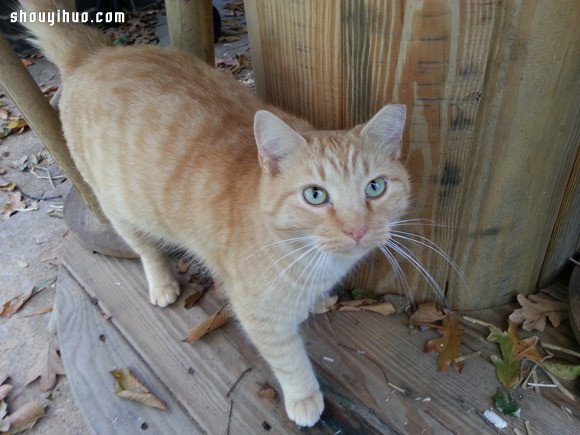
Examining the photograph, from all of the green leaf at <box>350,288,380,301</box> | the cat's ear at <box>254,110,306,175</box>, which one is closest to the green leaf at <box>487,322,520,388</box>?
the green leaf at <box>350,288,380,301</box>

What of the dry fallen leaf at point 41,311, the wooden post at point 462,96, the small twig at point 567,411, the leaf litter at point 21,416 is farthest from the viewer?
the dry fallen leaf at point 41,311

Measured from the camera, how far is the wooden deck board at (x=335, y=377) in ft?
4.38

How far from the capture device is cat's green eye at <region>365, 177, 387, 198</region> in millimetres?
1174

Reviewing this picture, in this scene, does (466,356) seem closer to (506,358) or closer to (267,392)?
(506,358)

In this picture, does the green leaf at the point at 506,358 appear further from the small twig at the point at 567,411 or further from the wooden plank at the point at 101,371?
the wooden plank at the point at 101,371

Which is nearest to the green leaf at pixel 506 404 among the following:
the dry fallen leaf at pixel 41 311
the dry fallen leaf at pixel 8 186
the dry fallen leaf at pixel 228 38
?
the dry fallen leaf at pixel 41 311

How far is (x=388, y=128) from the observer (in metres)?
1.13

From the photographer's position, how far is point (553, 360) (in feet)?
4.74

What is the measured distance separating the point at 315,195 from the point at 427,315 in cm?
71

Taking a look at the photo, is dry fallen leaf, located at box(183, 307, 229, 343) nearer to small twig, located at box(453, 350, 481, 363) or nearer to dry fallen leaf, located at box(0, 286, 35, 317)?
small twig, located at box(453, 350, 481, 363)

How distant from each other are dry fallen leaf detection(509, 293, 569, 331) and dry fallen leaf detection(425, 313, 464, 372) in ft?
0.64

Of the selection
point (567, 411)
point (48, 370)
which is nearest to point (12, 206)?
point (48, 370)

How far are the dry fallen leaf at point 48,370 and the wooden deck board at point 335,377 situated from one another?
1.82 feet

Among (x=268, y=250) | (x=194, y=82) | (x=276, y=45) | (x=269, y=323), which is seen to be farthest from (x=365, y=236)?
(x=194, y=82)
